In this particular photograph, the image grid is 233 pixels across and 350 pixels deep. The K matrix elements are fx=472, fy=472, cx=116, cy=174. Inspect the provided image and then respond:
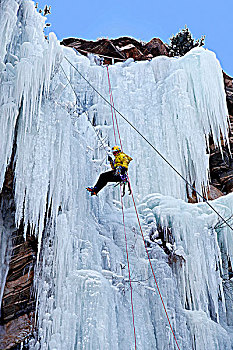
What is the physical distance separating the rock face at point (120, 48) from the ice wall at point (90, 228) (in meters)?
3.34

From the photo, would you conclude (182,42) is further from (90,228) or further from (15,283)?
(15,283)

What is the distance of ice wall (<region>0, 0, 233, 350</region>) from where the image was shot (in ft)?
21.7

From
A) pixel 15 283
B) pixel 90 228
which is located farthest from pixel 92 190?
pixel 15 283

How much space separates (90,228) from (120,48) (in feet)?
21.0

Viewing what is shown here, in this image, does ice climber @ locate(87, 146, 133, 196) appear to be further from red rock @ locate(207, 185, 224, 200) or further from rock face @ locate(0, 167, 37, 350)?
red rock @ locate(207, 185, 224, 200)

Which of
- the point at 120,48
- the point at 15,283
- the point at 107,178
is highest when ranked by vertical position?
the point at 120,48

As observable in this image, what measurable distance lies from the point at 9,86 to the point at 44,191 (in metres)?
1.73

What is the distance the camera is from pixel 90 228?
743 centimetres

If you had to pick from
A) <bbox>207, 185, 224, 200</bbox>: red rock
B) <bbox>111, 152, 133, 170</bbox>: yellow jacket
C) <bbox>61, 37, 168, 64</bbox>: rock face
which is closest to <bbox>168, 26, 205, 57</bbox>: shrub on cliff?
<bbox>61, 37, 168, 64</bbox>: rock face

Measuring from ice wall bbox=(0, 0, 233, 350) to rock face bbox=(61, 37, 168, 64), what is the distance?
131 inches

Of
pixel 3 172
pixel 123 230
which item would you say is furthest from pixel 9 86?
pixel 123 230

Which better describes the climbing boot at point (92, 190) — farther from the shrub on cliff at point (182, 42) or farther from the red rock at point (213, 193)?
the shrub on cliff at point (182, 42)

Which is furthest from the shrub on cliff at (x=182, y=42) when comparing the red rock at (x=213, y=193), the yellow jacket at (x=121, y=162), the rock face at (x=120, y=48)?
the yellow jacket at (x=121, y=162)

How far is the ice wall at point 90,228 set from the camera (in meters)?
6.62
